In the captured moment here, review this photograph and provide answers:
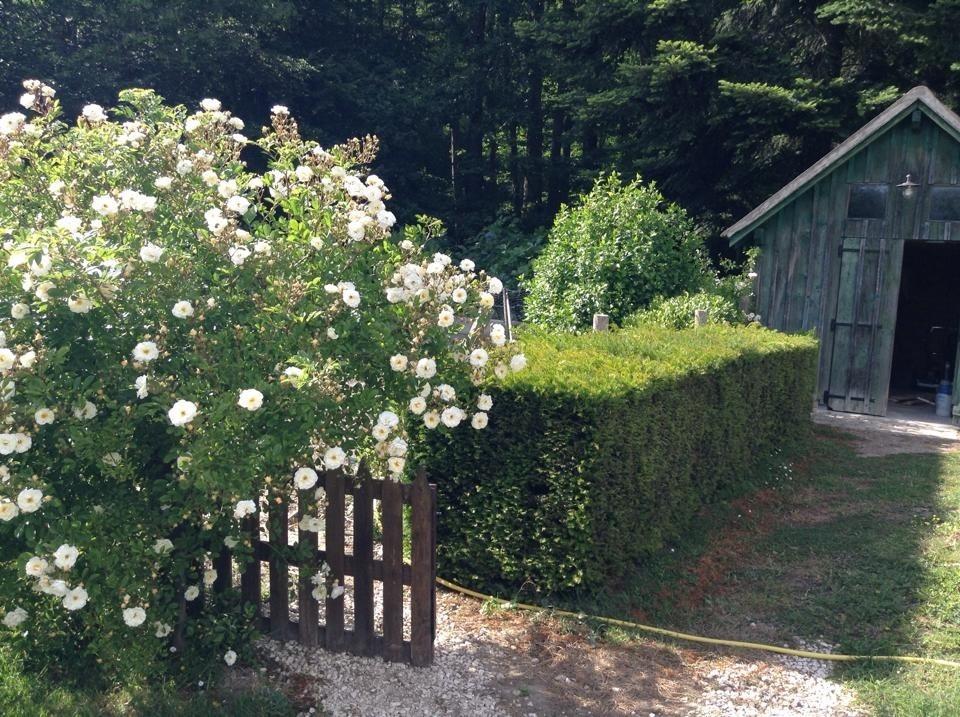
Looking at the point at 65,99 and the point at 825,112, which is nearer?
the point at 825,112

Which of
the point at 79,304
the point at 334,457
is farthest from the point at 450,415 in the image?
the point at 79,304

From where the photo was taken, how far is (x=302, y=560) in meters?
4.32

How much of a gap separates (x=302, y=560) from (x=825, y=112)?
16980 mm

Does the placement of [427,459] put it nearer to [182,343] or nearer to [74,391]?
[182,343]

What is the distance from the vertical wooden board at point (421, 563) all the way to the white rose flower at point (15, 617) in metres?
1.69

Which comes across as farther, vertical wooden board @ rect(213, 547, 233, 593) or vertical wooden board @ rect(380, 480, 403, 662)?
vertical wooden board @ rect(213, 547, 233, 593)

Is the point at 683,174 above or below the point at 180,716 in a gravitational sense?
above

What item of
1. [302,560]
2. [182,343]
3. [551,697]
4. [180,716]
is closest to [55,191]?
[182,343]

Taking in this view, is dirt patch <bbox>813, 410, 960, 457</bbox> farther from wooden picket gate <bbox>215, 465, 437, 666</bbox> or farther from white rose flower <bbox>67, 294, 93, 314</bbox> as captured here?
white rose flower <bbox>67, 294, 93, 314</bbox>

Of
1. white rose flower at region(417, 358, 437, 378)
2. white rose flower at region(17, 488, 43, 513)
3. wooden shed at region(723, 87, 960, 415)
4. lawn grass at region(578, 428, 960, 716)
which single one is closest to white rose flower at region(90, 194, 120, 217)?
white rose flower at region(17, 488, 43, 513)

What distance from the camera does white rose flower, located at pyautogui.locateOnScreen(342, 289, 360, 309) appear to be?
375 cm

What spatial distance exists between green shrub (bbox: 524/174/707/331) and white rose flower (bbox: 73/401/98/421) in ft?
27.6

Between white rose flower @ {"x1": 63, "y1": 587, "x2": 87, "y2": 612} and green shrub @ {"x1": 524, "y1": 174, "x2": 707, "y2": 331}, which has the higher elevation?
green shrub @ {"x1": 524, "y1": 174, "x2": 707, "y2": 331}

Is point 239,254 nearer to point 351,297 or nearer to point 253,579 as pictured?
point 351,297
